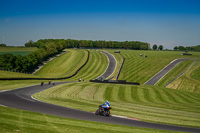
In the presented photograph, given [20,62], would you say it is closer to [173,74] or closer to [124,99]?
[173,74]

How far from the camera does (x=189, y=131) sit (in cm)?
1911

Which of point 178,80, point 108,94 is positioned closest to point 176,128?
point 108,94

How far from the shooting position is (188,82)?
221ft

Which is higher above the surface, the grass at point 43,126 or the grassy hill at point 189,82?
the grass at point 43,126

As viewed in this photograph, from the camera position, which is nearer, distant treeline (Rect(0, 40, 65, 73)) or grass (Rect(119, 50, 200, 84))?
grass (Rect(119, 50, 200, 84))

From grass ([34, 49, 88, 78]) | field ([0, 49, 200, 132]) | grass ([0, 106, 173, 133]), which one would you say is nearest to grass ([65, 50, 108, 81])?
field ([0, 49, 200, 132])

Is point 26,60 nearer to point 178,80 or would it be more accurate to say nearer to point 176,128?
point 178,80

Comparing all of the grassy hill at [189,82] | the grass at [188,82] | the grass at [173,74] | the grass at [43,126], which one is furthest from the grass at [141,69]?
the grass at [43,126]

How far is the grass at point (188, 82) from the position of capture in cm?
6233

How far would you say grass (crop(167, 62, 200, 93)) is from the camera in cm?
6233

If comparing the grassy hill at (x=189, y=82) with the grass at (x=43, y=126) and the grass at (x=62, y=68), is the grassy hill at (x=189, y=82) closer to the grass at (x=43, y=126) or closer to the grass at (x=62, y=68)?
the grass at (x=62, y=68)

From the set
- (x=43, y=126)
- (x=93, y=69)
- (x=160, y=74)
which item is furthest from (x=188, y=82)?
(x=43, y=126)

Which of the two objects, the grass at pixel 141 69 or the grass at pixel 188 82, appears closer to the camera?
the grass at pixel 188 82

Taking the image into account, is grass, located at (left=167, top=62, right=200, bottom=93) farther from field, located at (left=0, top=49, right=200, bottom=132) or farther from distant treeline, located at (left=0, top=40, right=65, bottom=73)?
distant treeline, located at (left=0, top=40, right=65, bottom=73)
